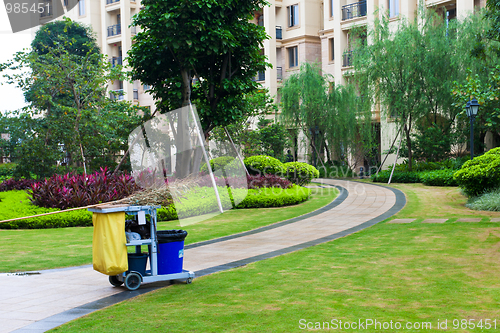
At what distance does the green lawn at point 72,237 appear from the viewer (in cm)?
831

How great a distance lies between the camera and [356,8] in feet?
106

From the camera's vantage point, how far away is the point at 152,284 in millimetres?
6531

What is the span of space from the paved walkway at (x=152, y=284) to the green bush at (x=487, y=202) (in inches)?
84.0

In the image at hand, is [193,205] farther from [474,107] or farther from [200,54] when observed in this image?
[474,107]

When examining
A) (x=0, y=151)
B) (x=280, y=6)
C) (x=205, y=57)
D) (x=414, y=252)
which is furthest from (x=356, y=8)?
(x=414, y=252)

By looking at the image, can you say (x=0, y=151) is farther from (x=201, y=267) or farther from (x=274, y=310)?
(x=274, y=310)

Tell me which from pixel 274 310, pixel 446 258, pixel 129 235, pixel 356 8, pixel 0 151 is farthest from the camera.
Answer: pixel 356 8

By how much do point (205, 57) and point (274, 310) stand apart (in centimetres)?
1295

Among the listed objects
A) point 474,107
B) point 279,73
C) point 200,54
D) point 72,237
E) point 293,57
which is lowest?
point 72,237

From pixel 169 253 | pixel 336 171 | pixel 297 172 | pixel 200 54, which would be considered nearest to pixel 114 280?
pixel 169 253

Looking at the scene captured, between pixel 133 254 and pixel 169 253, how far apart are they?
0.48 meters

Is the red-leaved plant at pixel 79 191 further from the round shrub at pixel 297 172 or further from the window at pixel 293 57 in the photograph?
the window at pixel 293 57

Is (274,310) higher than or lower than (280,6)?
lower

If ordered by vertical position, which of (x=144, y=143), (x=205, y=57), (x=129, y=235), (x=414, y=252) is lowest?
(x=414, y=252)
